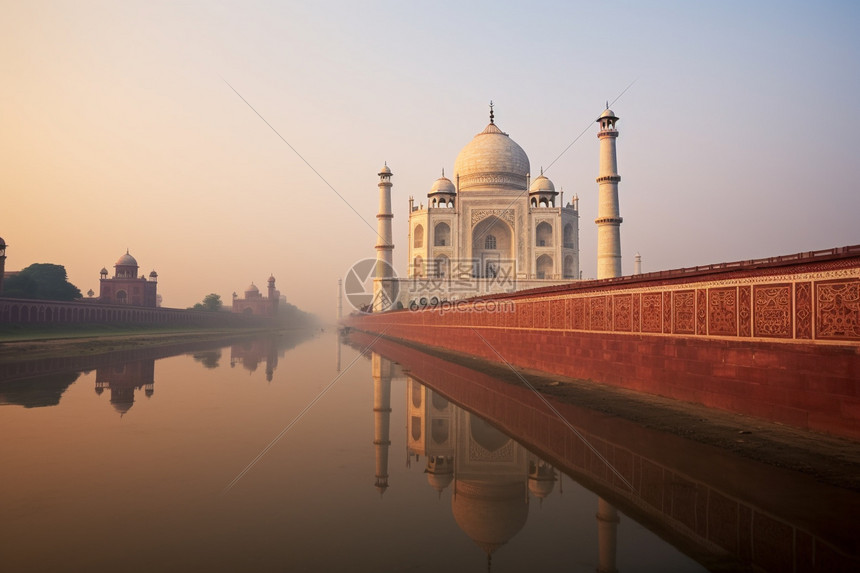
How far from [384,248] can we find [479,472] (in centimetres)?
3404

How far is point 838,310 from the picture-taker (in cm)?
532

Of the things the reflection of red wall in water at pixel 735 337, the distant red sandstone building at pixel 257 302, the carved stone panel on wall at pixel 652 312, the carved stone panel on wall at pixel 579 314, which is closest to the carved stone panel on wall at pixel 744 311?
the reflection of red wall in water at pixel 735 337

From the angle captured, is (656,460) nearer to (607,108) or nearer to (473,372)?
(473,372)

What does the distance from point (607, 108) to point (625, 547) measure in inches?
935

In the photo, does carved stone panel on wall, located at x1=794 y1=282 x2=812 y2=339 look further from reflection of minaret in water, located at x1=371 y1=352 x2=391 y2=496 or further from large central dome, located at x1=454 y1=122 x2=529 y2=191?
large central dome, located at x1=454 y1=122 x2=529 y2=191

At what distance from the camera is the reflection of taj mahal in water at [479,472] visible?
3.43 meters

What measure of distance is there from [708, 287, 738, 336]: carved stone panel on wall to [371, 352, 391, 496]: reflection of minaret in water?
4.34 meters

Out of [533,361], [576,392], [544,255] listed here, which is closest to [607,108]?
[544,255]

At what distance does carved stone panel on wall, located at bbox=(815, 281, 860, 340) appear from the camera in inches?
203

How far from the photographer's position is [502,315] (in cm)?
1519

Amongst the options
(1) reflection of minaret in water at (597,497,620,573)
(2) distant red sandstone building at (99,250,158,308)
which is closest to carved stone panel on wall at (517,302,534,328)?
(1) reflection of minaret in water at (597,497,620,573)

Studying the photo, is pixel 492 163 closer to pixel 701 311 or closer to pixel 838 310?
pixel 701 311

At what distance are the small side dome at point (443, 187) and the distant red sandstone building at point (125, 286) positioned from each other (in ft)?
93.5

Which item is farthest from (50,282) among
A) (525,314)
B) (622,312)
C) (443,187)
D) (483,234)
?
(622,312)
